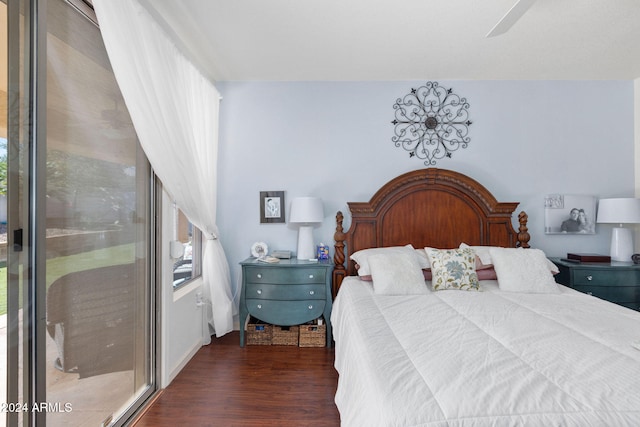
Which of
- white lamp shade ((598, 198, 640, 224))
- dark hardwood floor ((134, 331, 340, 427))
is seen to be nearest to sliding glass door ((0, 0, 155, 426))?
dark hardwood floor ((134, 331, 340, 427))

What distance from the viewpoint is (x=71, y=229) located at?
1.34m

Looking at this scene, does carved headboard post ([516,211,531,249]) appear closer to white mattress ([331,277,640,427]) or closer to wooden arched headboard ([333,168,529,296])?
wooden arched headboard ([333,168,529,296])

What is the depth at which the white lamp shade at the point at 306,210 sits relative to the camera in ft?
8.85

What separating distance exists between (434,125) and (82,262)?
3.01m

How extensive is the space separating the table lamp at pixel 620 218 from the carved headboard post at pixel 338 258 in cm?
251

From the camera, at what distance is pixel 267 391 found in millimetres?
1975

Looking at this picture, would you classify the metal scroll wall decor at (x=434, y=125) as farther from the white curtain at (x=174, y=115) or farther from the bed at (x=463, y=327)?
the white curtain at (x=174, y=115)

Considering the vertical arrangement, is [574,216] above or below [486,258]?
above

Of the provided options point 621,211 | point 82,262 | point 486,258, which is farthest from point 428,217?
point 82,262

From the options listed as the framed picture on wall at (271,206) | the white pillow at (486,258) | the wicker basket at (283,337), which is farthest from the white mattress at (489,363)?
the framed picture on wall at (271,206)

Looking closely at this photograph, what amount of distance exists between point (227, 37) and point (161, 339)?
7.46 ft

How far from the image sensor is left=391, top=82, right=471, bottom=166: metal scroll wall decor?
9.75 feet

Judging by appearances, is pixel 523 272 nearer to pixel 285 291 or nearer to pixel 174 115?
pixel 285 291

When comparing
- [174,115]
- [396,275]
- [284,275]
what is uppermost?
[174,115]
